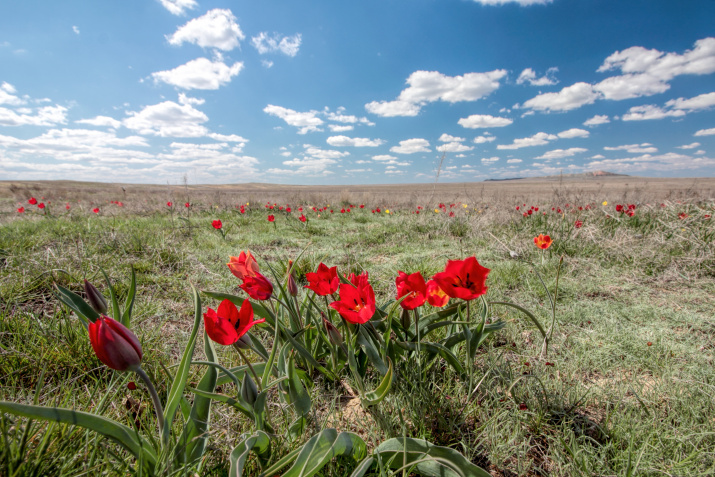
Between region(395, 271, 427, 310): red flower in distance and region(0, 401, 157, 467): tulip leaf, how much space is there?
2.64 ft

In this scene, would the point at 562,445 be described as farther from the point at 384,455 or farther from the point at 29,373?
the point at 29,373

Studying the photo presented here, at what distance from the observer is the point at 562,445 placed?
103cm

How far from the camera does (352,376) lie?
1.41m

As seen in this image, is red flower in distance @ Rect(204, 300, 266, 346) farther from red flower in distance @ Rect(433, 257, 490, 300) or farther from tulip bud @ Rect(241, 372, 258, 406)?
red flower in distance @ Rect(433, 257, 490, 300)

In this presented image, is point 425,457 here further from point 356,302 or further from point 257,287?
point 257,287

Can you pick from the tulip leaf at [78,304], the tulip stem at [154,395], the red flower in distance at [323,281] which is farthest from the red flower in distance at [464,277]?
the tulip leaf at [78,304]

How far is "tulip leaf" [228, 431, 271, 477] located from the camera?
27.5 inches

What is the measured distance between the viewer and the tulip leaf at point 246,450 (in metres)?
0.70

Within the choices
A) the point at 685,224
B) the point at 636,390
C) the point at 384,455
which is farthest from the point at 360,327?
the point at 685,224

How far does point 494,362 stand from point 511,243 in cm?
290

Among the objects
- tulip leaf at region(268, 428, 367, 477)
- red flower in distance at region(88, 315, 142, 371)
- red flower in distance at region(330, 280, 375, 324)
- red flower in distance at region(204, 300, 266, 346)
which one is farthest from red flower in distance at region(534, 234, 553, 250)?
red flower in distance at region(88, 315, 142, 371)

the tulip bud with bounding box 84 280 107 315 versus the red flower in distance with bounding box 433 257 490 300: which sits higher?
the red flower in distance with bounding box 433 257 490 300

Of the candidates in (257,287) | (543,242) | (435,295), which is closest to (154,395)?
(257,287)

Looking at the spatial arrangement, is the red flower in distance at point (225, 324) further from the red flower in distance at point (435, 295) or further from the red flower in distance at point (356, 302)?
the red flower in distance at point (435, 295)
